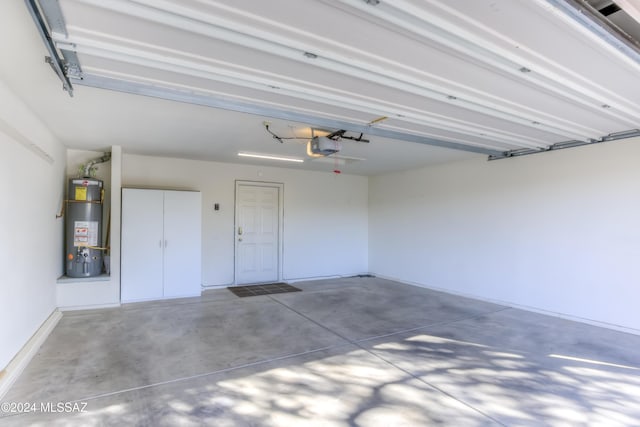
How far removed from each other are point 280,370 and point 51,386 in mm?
1877

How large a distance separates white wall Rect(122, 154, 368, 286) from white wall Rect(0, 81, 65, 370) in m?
1.91

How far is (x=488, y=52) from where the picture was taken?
2.19 meters

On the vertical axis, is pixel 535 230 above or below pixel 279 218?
below

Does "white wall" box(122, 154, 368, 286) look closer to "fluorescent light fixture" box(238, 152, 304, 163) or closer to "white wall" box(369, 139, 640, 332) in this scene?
"fluorescent light fixture" box(238, 152, 304, 163)

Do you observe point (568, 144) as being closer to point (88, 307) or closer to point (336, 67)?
point (336, 67)

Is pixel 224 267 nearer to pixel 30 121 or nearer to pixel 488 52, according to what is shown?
pixel 30 121

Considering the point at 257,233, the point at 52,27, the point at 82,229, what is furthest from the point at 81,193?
the point at 52,27

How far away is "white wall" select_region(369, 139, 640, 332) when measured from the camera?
4266mm

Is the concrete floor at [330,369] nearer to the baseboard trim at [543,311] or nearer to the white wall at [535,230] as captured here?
the baseboard trim at [543,311]

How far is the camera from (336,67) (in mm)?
2385

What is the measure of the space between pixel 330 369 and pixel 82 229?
4418 mm

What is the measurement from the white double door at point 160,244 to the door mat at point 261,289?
770 millimetres

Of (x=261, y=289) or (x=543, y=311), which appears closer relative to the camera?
(x=543, y=311)

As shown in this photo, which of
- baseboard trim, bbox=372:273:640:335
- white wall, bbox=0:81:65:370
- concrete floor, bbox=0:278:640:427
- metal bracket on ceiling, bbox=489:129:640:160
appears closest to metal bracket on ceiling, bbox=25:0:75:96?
white wall, bbox=0:81:65:370
